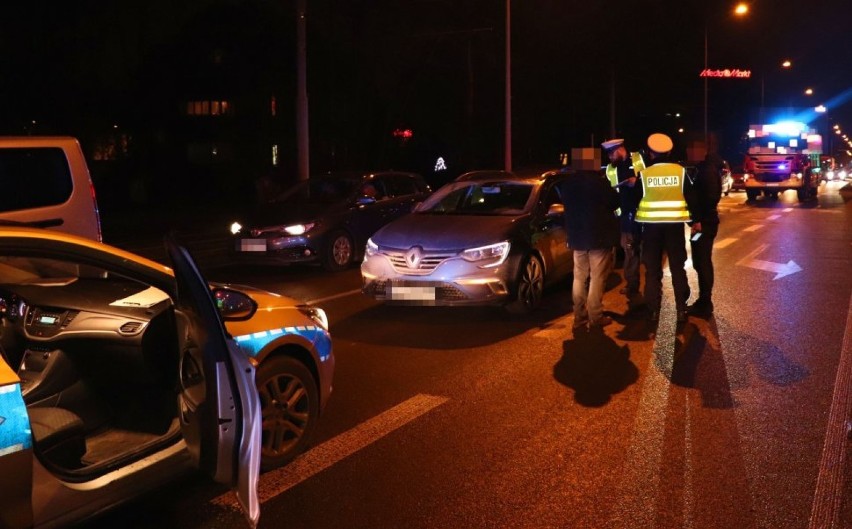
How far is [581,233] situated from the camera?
25.8ft

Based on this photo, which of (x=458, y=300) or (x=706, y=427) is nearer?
(x=706, y=427)

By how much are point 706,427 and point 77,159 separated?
524cm

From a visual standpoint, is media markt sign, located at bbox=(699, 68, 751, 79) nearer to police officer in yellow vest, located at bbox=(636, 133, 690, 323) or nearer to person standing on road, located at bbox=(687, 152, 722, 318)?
person standing on road, located at bbox=(687, 152, 722, 318)

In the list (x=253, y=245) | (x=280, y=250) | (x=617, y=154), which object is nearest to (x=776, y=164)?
(x=617, y=154)

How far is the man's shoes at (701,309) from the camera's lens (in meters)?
8.74

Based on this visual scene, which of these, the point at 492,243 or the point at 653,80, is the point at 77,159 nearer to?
the point at 492,243

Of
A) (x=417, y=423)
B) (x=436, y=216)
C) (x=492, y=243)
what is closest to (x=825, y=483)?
(x=417, y=423)

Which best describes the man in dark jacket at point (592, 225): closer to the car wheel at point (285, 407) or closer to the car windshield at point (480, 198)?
the car windshield at point (480, 198)

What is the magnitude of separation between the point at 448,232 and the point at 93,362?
183 inches

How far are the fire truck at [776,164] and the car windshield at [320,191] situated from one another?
69.1 feet

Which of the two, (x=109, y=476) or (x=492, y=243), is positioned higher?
(x=492, y=243)

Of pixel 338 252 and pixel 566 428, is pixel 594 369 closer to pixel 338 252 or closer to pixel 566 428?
pixel 566 428

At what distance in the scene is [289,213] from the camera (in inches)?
492

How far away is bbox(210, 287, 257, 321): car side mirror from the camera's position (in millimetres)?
4215
